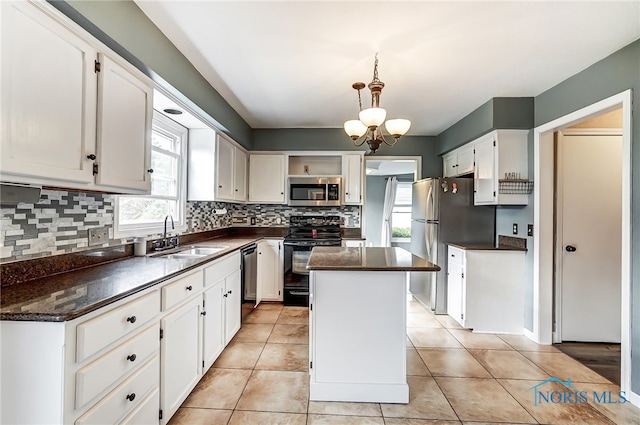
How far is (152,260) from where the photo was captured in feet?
6.71

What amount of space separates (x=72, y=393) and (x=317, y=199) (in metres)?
3.32

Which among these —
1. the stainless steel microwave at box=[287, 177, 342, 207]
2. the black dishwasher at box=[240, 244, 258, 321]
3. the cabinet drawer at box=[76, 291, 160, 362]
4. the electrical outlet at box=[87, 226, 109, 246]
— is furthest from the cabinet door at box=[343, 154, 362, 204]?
the cabinet drawer at box=[76, 291, 160, 362]

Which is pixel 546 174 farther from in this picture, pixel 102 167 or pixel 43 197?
pixel 43 197

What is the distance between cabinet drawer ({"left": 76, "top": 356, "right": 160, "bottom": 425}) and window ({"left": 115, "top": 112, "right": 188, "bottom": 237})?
1052 mm

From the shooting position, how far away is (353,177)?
165 inches

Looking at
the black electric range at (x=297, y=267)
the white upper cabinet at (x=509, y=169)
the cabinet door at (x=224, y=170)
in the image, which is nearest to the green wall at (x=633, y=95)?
the white upper cabinet at (x=509, y=169)

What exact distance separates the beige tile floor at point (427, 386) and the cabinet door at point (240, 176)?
1.75 m

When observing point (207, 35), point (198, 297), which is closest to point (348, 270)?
point (198, 297)

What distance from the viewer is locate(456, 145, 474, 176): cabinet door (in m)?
3.58

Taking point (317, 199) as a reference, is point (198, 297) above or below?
below

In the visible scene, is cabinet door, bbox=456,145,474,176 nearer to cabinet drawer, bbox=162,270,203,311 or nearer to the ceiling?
the ceiling

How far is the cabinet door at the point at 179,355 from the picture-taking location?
1.60 meters

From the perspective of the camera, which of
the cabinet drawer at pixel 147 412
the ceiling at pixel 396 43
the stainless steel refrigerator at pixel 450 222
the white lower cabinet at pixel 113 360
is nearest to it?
the white lower cabinet at pixel 113 360

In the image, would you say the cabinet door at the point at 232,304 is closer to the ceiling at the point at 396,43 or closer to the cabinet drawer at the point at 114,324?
the cabinet drawer at the point at 114,324
